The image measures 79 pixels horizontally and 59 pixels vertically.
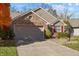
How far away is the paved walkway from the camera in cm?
1129

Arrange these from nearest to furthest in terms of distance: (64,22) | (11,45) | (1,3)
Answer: (1,3) < (11,45) < (64,22)

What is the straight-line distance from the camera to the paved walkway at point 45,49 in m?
11.3

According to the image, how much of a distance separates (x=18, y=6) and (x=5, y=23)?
4.93 ft

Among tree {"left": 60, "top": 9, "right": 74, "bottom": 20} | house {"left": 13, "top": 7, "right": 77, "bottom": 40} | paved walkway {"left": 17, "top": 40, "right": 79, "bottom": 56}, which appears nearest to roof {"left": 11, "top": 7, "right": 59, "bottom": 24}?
house {"left": 13, "top": 7, "right": 77, "bottom": 40}

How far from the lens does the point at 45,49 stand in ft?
40.3

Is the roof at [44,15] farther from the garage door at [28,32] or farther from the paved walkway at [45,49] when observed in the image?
the paved walkway at [45,49]

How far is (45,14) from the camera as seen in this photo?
46.4 ft

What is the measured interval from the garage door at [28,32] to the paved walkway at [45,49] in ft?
1.68

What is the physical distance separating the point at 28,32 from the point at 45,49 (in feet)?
5.53

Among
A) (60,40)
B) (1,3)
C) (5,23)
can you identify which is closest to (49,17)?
(60,40)

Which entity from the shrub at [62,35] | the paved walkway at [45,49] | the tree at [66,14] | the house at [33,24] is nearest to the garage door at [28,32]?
the house at [33,24]

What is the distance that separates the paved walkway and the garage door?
0.51 m

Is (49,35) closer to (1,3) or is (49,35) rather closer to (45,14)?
(45,14)

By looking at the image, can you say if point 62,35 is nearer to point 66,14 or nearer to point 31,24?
point 66,14
